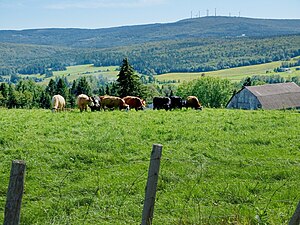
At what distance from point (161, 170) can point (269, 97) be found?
6027 cm

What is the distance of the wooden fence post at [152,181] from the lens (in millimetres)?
5414

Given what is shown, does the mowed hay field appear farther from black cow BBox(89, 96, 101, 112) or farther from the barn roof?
the barn roof

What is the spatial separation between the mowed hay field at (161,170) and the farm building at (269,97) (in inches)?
2025

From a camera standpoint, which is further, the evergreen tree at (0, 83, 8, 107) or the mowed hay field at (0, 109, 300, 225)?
the evergreen tree at (0, 83, 8, 107)

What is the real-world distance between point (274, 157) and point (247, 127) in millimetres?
4148

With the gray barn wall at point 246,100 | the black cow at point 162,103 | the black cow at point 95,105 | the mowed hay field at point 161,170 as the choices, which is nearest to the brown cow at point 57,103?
the black cow at point 95,105

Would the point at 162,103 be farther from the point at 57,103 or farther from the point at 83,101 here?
the point at 57,103

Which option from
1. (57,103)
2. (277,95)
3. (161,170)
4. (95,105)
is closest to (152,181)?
(161,170)

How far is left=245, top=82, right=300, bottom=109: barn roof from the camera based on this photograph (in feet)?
218

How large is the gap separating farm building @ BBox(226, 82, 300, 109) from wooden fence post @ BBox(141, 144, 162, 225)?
61.6 m

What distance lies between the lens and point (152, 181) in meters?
5.48

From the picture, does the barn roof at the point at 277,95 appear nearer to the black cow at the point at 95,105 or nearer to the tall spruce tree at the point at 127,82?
the tall spruce tree at the point at 127,82

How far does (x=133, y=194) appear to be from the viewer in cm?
962

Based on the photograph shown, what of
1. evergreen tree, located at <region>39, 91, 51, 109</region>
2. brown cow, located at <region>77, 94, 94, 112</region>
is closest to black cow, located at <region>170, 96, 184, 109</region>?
brown cow, located at <region>77, 94, 94, 112</region>
